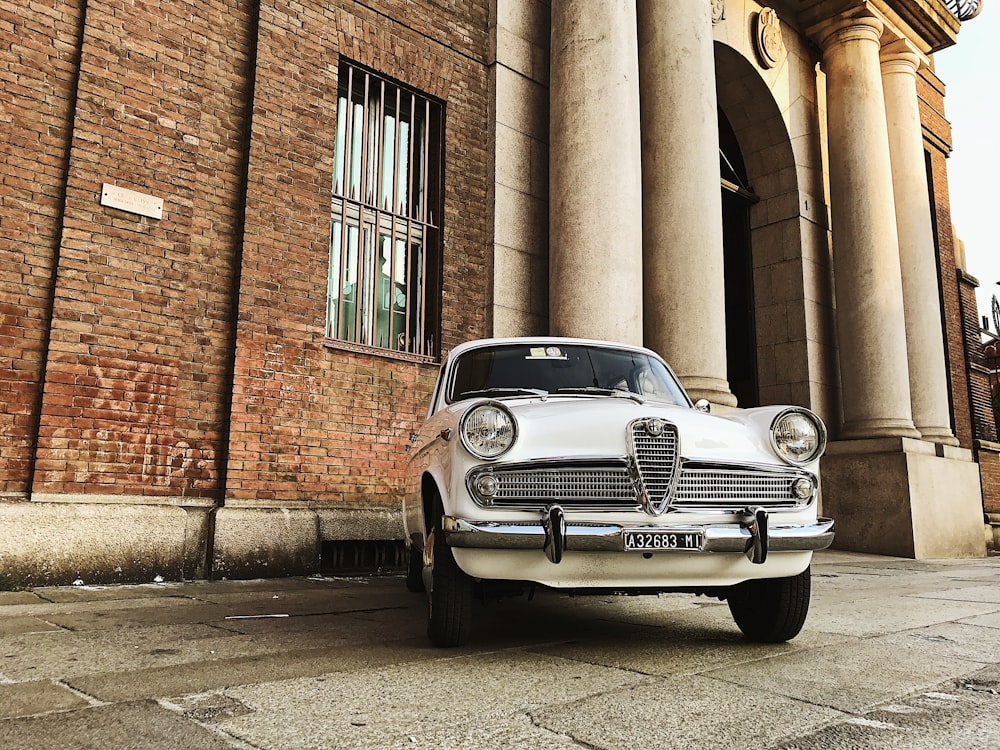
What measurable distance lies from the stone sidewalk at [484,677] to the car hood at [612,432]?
88 centimetres

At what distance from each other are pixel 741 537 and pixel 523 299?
5987 mm

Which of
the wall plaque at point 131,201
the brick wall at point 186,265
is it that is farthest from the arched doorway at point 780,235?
the wall plaque at point 131,201

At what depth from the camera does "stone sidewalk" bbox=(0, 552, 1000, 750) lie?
2279mm

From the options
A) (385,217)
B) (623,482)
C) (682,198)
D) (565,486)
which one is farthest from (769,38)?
(565,486)

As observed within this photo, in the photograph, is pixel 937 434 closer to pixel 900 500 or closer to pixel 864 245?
pixel 900 500

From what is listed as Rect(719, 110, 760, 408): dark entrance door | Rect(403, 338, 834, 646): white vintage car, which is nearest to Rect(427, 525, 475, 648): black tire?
Rect(403, 338, 834, 646): white vintage car

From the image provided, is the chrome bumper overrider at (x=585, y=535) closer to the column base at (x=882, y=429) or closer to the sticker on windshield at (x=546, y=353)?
the sticker on windshield at (x=546, y=353)

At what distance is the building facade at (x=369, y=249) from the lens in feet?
20.1

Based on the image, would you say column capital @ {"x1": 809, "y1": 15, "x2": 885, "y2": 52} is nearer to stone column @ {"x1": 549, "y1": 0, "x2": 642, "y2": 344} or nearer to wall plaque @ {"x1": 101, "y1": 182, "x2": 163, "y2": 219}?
stone column @ {"x1": 549, "y1": 0, "x2": 642, "y2": 344}

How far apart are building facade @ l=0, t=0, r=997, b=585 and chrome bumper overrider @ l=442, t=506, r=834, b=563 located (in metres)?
3.76

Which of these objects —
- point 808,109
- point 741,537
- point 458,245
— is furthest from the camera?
point 808,109

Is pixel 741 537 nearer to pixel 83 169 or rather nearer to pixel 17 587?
pixel 17 587

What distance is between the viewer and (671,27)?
10.1m

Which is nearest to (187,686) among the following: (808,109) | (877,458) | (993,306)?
(877,458)
